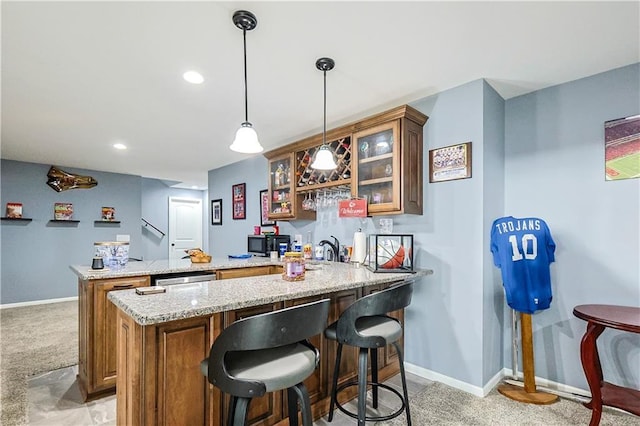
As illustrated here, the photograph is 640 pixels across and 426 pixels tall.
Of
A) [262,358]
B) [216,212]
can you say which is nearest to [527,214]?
[262,358]

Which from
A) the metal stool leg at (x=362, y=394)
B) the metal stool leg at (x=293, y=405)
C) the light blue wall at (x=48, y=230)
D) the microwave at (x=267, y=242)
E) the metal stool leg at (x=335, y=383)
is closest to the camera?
the metal stool leg at (x=293, y=405)

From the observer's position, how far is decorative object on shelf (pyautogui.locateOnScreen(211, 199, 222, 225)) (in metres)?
5.75

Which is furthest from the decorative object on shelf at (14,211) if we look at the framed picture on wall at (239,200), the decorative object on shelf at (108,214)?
the framed picture on wall at (239,200)

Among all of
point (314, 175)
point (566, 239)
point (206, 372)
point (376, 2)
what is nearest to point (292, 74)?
point (376, 2)

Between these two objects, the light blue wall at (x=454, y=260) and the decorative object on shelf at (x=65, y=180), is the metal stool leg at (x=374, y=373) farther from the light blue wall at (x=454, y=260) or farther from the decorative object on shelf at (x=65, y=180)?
the decorative object on shelf at (x=65, y=180)

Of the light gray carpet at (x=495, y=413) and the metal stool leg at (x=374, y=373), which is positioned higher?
the metal stool leg at (x=374, y=373)

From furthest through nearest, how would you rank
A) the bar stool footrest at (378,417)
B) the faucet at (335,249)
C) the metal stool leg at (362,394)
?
the faucet at (335,249)
the bar stool footrest at (378,417)
the metal stool leg at (362,394)

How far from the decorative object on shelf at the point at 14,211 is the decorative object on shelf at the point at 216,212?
9.98 feet

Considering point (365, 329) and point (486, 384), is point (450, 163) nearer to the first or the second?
point (365, 329)

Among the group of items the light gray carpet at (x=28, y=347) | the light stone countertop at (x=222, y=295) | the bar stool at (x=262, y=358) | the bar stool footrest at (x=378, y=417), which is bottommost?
the light gray carpet at (x=28, y=347)

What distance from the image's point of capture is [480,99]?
245 cm

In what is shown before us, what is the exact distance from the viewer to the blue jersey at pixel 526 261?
7.47 feet

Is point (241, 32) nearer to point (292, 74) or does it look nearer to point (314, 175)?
point (292, 74)

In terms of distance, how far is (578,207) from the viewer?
94.0 inches
